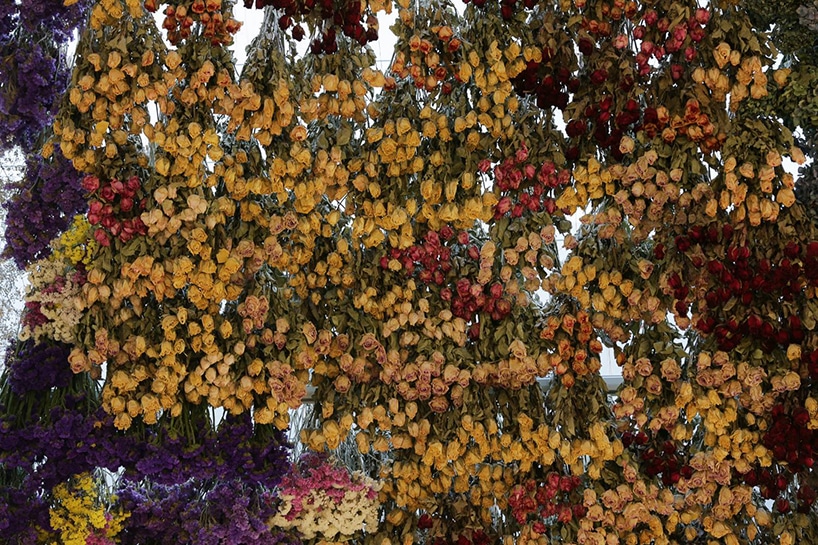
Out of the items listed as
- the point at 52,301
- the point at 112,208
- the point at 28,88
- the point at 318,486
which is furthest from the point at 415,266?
A: the point at 28,88

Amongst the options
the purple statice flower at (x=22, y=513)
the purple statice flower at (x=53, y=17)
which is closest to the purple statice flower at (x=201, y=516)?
the purple statice flower at (x=22, y=513)

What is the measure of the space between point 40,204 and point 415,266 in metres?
1.14

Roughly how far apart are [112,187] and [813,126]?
6.69ft

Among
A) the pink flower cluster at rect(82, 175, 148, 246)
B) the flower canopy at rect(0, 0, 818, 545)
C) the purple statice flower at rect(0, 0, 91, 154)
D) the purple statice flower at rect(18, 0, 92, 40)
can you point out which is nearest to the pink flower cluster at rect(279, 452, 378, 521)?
the flower canopy at rect(0, 0, 818, 545)

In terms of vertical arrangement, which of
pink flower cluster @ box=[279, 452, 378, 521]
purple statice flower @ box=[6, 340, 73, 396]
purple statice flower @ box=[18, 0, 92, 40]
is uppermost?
purple statice flower @ box=[18, 0, 92, 40]

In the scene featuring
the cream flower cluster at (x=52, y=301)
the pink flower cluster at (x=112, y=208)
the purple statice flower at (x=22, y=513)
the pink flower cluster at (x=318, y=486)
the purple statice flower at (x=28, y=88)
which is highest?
the purple statice flower at (x=28, y=88)

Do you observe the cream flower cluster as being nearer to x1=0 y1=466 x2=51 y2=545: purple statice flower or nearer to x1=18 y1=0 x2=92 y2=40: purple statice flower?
x1=0 y1=466 x2=51 y2=545: purple statice flower

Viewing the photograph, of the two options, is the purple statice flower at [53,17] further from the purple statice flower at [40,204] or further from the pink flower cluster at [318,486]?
the pink flower cluster at [318,486]

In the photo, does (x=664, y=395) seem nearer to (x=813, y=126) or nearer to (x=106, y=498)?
(x=813, y=126)

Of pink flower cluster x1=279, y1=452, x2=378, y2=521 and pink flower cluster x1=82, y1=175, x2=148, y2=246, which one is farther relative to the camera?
pink flower cluster x1=279, y1=452, x2=378, y2=521

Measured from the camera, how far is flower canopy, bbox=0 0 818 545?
9.16ft

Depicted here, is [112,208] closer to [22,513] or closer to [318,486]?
[22,513]

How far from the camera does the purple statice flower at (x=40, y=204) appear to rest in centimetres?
286

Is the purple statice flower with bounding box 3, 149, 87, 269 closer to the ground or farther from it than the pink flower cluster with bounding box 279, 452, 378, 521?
farther from it
